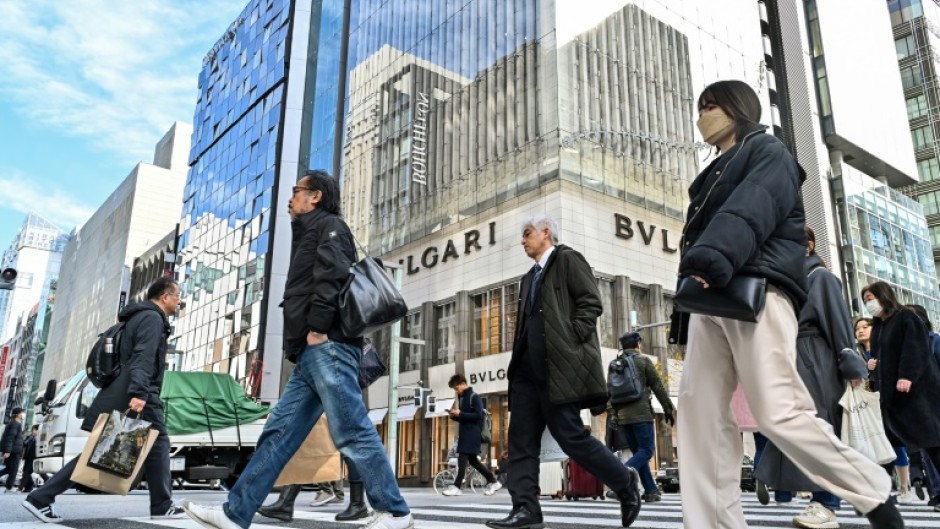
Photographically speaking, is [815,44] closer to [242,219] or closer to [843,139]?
[843,139]

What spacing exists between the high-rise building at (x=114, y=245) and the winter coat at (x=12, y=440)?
204ft

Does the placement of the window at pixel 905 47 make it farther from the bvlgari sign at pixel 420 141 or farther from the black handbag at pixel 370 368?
the black handbag at pixel 370 368

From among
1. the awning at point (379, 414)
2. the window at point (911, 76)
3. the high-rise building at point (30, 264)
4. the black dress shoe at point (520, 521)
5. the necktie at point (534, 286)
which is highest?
the high-rise building at point (30, 264)

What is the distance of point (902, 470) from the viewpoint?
888 centimetres

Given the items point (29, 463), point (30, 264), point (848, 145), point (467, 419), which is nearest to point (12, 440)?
point (29, 463)

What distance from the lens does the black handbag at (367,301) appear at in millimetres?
3666

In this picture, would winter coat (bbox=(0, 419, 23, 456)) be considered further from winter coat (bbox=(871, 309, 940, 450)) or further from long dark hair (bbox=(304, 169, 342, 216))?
winter coat (bbox=(871, 309, 940, 450))

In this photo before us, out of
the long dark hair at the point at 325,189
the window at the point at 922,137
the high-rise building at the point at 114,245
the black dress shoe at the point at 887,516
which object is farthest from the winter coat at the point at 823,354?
the high-rise building at the point at 114,245

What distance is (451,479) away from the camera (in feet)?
49.6

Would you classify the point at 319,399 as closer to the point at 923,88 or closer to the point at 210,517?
the point at 210,517

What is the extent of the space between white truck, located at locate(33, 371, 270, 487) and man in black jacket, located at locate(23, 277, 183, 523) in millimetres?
7964

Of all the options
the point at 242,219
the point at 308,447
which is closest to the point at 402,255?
the point at 242,219

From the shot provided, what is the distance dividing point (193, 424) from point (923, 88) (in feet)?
216

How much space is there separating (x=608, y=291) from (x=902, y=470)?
2092 centimetres
